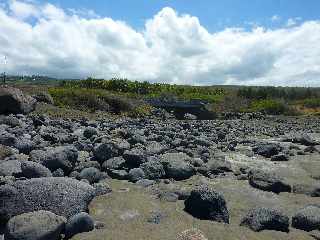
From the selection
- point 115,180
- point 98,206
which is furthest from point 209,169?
point 98,206

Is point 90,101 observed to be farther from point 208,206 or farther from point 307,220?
point 307,220

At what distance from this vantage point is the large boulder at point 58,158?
7681mm

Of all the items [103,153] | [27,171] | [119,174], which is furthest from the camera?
[103,153]

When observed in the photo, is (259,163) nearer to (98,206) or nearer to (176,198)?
(176,198)

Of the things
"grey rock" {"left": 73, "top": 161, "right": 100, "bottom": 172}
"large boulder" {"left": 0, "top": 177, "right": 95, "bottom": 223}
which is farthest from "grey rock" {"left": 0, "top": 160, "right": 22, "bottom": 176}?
"large boulder" {"left": 0, "top": 177, "right": 95, "bottom": 223}

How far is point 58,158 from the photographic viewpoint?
7715 millimetres

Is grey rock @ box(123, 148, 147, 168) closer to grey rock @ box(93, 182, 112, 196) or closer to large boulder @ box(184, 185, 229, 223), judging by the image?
grey rock @ box(93, 182, 112, 196)

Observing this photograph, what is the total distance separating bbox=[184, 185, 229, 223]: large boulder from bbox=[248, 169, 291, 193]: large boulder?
221 centimetres

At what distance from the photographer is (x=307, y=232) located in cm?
622

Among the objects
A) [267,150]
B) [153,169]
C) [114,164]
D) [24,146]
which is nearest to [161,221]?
[153,169]

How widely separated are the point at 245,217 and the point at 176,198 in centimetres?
120

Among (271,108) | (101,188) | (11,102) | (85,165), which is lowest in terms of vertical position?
(271,108)

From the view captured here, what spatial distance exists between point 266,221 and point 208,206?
29.3 inches

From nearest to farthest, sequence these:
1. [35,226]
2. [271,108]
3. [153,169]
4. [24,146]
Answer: [35,226]
[153,169]
[24,146]
[271,108]
